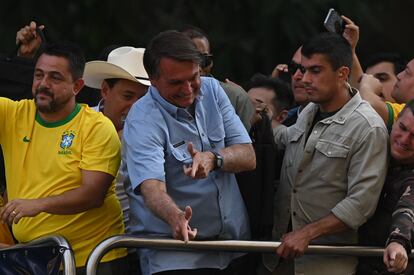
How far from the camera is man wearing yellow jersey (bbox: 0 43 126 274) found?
6359 mm

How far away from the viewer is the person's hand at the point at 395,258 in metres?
5.98

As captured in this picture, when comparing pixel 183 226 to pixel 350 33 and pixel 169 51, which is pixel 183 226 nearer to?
pixel 169 51

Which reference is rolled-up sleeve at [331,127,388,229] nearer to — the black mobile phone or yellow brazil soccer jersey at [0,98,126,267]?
the black mobile phone

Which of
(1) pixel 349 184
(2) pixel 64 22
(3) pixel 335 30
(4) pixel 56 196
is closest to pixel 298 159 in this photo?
(1) pixel 349 184

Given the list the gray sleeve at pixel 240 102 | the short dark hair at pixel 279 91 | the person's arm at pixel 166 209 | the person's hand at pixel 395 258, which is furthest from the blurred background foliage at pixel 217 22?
the person's hand at pixel 395 258

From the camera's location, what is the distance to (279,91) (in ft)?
25.4

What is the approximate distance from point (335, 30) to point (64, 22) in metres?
5.19

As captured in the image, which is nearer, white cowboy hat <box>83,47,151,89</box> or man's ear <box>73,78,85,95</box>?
man's ear <box>73,78,85,95</box>

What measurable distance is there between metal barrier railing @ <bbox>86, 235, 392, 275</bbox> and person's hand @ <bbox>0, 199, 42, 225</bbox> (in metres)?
0.33

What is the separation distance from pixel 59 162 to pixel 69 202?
231mm

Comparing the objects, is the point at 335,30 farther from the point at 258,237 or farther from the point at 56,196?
the point at 56,196

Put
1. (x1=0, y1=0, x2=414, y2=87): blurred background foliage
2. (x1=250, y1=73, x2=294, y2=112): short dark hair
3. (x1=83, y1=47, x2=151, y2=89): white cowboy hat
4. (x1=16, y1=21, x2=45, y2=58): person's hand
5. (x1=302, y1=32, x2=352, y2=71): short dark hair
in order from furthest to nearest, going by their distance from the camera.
A: (x1=0, y1=0, x2=414, y2=87): blurred background foliage, (x1=250, y1=73, x2=294, y2=112): short dark hair, (x1=16, y1=21, x2=45, y2=58): person's hand, (x1=83, y1=47, x2=151, y2=89): white cowboy hat, (x1=302, y1=32, x2=352, y2=71): short dark hair

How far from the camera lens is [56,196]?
622 centimetres

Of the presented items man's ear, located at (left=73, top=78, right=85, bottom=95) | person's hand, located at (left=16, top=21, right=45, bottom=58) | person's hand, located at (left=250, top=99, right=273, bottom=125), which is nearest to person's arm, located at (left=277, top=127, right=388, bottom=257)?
person's hand, located at (left=250, top=99, right=273, bottom=125)
